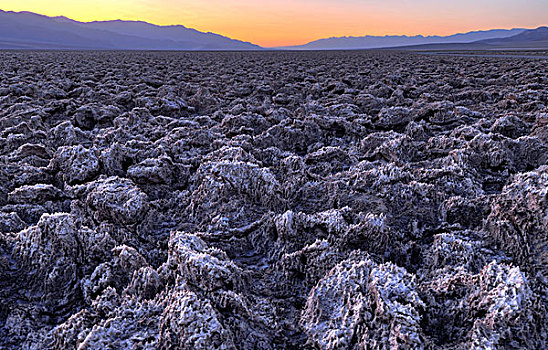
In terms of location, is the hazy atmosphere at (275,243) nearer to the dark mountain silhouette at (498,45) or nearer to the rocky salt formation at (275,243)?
the rocky salt formation at (275,243)

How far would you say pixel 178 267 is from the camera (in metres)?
1.66

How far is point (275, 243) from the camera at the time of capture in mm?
2164

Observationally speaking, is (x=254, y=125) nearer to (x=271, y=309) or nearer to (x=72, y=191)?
(x=72, y=191)

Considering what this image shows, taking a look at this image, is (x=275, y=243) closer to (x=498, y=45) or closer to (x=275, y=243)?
(x=275, y=243)

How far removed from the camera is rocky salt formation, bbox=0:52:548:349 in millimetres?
1375

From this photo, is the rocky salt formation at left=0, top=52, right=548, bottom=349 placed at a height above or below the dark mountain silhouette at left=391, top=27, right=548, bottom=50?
below

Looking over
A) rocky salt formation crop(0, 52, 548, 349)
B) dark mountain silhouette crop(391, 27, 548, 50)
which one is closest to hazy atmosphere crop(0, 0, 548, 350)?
rocky salt formation crop(0, 52, 548, 349)

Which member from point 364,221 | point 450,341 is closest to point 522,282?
point 450,341

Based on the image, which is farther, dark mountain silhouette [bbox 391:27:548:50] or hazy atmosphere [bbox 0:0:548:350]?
dark mountain silhouette [bbox 391:27:548:50]

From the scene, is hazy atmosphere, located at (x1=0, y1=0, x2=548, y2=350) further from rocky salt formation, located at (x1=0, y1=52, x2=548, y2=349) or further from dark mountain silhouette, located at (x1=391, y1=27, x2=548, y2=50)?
dark mountain silhouette, located at (x1=391, y1=27, x2=548, y2=50)

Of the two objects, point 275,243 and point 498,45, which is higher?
point 498,45

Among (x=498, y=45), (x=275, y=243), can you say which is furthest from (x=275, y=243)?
(x=498, y=45)

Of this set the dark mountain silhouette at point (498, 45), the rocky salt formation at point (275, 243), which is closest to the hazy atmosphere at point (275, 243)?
the rocky salt formation at point (275, 243)

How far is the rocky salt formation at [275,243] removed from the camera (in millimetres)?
1375
